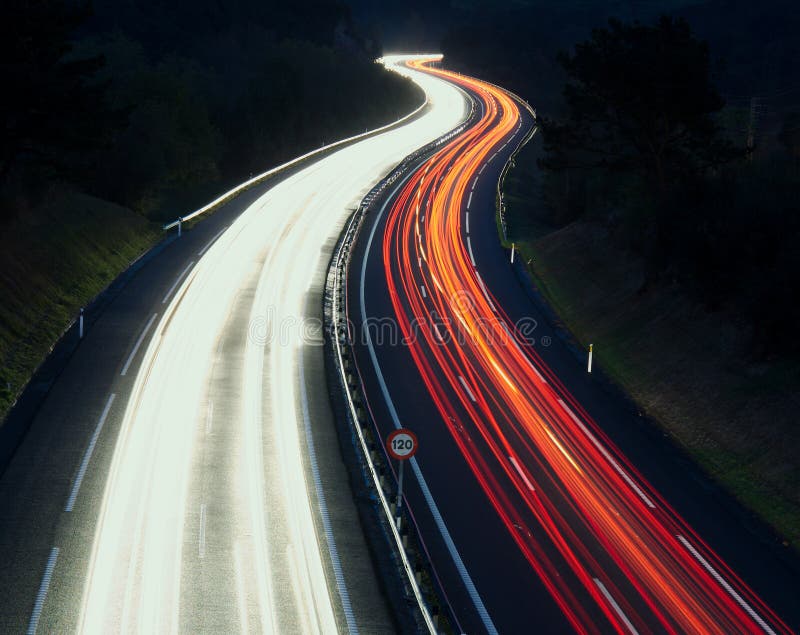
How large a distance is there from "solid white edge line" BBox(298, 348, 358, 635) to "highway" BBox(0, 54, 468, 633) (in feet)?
0.13

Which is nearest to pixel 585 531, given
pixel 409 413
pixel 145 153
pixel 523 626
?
pixel 523 626

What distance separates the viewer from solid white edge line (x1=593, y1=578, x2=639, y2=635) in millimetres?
18005

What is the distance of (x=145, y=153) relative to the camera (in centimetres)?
5822

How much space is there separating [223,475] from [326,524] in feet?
11.4

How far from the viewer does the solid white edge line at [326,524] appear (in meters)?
17.8

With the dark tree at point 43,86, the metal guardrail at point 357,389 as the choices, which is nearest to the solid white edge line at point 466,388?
the metal guardrail at point 357,389

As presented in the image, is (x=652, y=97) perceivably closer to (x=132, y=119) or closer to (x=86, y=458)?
(x=86, y=458)

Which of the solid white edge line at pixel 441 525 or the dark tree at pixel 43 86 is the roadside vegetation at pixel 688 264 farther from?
the dark tree at pixel 43 86

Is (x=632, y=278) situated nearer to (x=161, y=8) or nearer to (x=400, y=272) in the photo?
(x=400, y=272)

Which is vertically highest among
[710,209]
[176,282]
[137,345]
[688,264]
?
[176,282]

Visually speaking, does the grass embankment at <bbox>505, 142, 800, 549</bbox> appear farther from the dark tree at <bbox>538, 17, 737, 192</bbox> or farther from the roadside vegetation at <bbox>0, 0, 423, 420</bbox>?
the roadside vegetation at <bbox>0, 0, 423, 420</bbox>

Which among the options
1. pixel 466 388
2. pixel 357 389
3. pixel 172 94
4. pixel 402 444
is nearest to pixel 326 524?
pixel 402 444

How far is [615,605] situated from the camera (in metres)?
18.8

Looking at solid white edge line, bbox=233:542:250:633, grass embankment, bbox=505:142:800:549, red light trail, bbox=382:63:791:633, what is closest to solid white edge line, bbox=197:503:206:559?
solid white edge line, bbox=233:542:250:633
